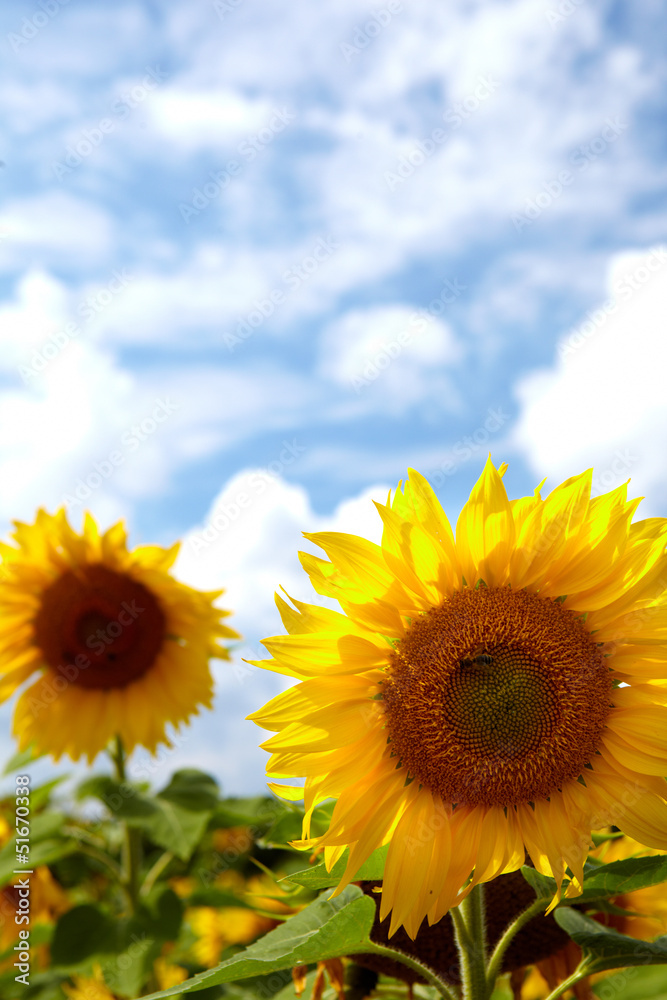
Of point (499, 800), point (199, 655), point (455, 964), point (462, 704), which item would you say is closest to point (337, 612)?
point (462, 704)

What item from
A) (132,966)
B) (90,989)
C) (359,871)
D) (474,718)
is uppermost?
(474,718)

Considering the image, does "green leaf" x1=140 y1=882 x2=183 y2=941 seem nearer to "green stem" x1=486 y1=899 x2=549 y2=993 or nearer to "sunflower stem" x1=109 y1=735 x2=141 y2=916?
"sunflower stem" x1=109 y1=735 x2=141 y2=916

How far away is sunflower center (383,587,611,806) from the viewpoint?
2.07 meters

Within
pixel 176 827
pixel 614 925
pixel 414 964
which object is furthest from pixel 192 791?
pixel 414 964

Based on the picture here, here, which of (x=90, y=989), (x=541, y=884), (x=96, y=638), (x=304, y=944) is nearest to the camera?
(x=304, y=944)

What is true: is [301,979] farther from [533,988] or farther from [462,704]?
[533,988]

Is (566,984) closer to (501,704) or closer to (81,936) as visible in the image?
(501,704)

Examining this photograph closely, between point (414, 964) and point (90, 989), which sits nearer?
point (414, 964)

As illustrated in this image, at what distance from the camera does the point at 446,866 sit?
2016 millimetres

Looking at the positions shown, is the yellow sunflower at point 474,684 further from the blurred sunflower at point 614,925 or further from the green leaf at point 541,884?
the blurred sunflower at point 614,925

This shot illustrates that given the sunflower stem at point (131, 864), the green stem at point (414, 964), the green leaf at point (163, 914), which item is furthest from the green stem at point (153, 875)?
the green stem at point (414, 964)

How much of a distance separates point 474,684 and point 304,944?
26.8 inches

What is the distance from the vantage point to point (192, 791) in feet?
15.6

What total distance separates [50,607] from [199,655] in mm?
926
